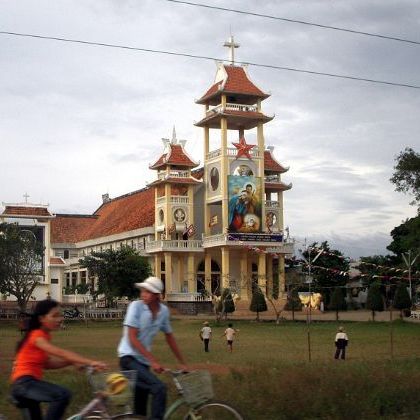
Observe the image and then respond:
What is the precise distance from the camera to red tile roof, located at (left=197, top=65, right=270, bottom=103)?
66438 millimetres

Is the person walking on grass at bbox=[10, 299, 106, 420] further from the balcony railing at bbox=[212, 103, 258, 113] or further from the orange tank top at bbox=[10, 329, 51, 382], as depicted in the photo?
the balcony railing at bbox=[212, 103, 258, 113]

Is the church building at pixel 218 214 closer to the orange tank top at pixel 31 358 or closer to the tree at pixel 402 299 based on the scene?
the tree at pixel 402 299

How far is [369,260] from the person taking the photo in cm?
7306

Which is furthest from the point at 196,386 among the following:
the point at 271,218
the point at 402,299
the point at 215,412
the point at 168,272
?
the point at 271,218

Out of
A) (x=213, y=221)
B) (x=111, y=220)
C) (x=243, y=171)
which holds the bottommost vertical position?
(x=213, y=221)

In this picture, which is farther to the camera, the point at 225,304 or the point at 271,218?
the point at 271,218

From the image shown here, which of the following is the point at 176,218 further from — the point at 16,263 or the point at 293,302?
the point at 16,263

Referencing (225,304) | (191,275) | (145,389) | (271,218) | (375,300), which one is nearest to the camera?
(145,389)

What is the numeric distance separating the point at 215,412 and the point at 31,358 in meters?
1.73

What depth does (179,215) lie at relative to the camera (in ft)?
228

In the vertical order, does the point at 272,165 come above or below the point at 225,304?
above

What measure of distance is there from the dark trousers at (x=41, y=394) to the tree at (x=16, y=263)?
4688cm

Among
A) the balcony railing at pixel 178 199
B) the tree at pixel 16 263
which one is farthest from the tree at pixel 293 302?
the tree at pixel 16 263

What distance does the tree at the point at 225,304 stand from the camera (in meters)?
54.8
